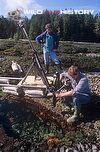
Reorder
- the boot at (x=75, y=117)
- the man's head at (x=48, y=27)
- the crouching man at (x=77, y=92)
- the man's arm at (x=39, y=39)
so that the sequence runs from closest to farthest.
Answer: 1. the boot at (x=75, y=117)
2. the crouching man at (x=77, y=92)
3. the man's head at (x=48, y=27)
4. the man's arm at (x=39, y=39)

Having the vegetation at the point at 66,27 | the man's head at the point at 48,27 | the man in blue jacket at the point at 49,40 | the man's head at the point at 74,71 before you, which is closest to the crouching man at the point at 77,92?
the man's head at the point at 74,71

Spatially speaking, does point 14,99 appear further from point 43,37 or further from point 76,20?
point 76,20

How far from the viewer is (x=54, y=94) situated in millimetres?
10258

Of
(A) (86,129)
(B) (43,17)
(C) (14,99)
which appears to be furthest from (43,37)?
(B) (43,17)

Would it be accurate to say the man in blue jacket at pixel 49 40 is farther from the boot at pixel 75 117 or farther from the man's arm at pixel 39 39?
the boot at pixel 75 117

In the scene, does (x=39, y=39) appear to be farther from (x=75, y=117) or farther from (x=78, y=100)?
(x=75, y=117)

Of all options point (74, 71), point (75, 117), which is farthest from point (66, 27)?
point (75, 117)

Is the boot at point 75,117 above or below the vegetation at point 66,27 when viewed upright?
above

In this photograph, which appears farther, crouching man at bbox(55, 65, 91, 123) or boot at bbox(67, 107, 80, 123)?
crouching man at bbox(55, 65, 91, 123)

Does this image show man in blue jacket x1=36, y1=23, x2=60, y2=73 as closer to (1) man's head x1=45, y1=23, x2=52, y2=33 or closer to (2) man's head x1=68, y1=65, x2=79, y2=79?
(1) man's head x1=45, y1=23, x2=52, y2=33

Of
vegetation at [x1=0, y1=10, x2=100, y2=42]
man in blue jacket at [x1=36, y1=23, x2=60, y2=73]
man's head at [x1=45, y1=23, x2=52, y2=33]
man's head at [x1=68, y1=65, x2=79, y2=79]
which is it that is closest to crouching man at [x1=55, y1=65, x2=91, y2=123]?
man's head at [x1=68, y1=65, x2=79, y2=79]

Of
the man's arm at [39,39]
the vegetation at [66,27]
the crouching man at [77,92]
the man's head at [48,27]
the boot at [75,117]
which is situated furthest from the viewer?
the vegetation at [66,27]

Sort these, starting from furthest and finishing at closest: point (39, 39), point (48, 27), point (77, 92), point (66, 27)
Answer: point (66, 27), point (39, 39), point (48, 27), point (77, 92)

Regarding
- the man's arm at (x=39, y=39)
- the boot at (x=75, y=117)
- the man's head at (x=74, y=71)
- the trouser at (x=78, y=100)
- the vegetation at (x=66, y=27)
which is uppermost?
the man's head at (x=74, y=71)
